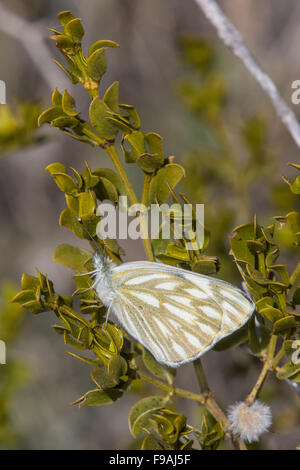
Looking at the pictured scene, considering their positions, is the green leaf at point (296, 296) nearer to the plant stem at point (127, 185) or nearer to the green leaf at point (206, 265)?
the green leaf at point (206, 265)

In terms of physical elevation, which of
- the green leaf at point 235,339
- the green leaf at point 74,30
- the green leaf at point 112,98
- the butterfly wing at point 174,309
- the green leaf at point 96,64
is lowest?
the green leaf at point 235,339

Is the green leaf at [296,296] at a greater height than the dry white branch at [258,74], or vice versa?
the dry white branch at [258,74]

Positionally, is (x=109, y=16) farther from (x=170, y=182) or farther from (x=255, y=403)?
(x=255, y=403)

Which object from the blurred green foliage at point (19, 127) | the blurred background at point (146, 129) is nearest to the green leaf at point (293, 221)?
the blurred background at point (146, 129)

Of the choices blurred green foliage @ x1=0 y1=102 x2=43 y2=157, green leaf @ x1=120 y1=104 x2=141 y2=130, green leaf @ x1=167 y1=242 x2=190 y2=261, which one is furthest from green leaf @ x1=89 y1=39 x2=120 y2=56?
blurred green foliage @ x1=0 y1=102 x2=43 y2=157

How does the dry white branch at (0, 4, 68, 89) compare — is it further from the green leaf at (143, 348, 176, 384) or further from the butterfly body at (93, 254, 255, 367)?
the green leaf at (143, 348, 176, 384)
